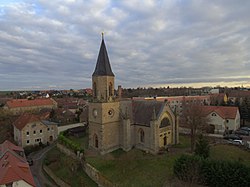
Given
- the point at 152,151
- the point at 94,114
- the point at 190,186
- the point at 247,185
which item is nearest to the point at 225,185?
the point at 247,185

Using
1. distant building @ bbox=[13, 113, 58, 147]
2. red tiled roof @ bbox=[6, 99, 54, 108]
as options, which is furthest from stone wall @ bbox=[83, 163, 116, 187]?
red tiled roof @ bbox=[6, 99, 54, 108]

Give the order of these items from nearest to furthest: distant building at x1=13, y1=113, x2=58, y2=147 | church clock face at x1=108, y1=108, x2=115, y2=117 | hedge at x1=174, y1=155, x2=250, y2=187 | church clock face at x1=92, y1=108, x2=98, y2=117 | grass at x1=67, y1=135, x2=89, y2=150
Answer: hedge at x1=174, y1=155, x2=250, y2=187
church clock face at x1=92, y1=108, x2=98, y2=117
church clock face at x1=108, y1=108, x2=115, y2=117
grass at x1=67, y1=135, x2=89, y2=150
distant building at x1=13, y1=113, x2=58, y2=147

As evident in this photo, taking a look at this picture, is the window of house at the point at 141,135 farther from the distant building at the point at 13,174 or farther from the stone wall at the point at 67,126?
the stone wall at the point at 67,126

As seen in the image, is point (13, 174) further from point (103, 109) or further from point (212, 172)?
point (212, 172)

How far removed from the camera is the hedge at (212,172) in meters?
23.1

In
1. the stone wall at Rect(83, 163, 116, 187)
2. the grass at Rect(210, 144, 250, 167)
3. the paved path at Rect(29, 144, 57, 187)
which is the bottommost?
the paved path at Rect(29, 144, 57, 187)

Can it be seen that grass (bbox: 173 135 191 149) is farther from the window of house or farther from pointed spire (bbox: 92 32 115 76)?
pointed spire (bbox: 92 32 115 76)

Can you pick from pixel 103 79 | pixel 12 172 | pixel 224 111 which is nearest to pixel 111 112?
pixel 103 79

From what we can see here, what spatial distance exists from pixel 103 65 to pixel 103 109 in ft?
24.1

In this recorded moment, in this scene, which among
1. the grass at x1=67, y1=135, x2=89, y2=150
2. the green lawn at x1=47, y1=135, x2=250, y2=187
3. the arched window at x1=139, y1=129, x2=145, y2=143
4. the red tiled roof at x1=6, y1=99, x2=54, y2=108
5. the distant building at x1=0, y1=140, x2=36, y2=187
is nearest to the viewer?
the distant building at x1=0, y1=140, x2=36, y2=187

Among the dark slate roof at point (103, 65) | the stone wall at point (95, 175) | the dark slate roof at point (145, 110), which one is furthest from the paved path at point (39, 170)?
the dark slate roof at point (103, 65)

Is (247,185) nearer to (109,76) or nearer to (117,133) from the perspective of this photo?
(117,133)

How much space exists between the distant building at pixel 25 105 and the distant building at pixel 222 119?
6781 centimetres

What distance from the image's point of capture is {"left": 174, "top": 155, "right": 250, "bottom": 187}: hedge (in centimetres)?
2314
